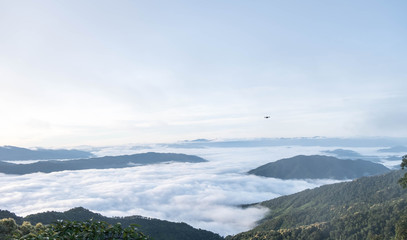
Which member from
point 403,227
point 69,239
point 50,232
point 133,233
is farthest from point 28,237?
point 403,227

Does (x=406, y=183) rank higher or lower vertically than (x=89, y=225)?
lower

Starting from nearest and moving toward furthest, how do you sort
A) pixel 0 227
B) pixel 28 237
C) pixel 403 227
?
pixel 28 237
pixel 0 227
pixel 403 227

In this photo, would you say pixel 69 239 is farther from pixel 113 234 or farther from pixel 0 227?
pixel 0 227

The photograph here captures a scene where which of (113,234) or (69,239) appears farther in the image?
(113,234)

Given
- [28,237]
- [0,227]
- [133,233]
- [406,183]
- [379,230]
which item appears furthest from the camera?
[379,230]

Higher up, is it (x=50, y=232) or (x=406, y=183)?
(x=50, y=232)

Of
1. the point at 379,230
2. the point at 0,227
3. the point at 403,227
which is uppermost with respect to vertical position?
the point at 0,227

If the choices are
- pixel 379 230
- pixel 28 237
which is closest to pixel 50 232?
pixel 28 237

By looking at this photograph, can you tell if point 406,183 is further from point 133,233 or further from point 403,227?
point 133,233

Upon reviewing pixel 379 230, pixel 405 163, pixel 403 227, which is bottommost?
pixel 379 230
